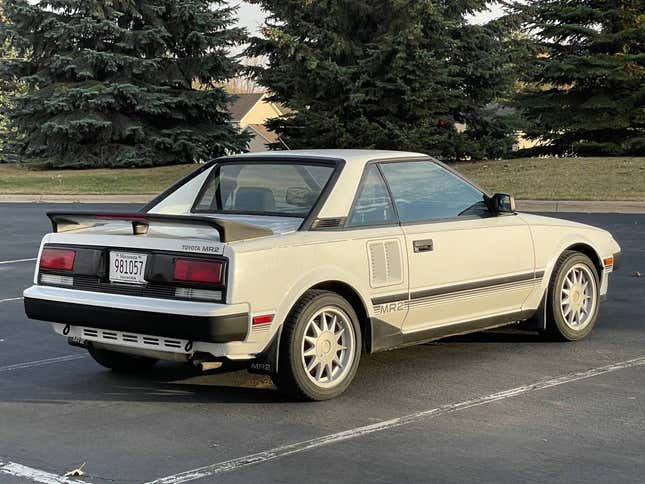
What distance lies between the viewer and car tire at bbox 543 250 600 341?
305 inches

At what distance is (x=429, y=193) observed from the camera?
23.5ft

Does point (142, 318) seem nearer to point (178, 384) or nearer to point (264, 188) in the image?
point (178, 384)

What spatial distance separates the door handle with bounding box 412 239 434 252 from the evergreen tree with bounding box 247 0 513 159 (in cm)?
2257

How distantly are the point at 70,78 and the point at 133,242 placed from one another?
33177mm

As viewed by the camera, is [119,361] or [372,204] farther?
[119,361]

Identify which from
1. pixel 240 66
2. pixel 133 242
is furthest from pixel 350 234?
pixel 240 66

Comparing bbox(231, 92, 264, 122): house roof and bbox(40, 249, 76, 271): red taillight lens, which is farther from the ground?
bbox(231, 92, 264, 122): house roof

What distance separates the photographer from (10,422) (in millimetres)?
5820

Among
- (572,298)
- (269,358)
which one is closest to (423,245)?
(269,358)

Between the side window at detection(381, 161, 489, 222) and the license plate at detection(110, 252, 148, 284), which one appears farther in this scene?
the side window at detection(381, 161, 489, 222)

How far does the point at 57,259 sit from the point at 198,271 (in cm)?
116

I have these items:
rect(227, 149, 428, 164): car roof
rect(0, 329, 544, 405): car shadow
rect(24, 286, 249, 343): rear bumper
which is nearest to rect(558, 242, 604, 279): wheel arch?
rect(0, 329, 544, 405): car shadow

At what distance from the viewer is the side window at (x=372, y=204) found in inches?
262

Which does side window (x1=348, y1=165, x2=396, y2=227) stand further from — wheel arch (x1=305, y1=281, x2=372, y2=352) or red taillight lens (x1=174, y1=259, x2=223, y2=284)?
red taillight lens (x1=174, y1=259, x2=223, y2=284)
